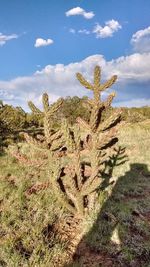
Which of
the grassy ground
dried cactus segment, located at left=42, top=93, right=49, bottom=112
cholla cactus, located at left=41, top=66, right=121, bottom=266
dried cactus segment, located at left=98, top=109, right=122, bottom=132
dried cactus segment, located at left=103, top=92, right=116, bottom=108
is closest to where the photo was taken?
the grassy ground

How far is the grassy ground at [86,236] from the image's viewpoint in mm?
5656

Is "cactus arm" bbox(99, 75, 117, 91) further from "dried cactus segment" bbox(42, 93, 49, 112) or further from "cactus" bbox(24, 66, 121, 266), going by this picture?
"dried cactus segment" bbox(42, 93, 49, 112)

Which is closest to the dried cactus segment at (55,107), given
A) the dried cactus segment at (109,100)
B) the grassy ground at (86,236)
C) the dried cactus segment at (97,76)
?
the dried cactus segment at (97,76)

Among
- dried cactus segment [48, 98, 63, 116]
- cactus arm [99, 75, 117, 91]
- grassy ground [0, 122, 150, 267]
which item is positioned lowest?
grassy ground [0, 122, 150, 267]

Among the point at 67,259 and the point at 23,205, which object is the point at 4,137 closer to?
the point at 23,205

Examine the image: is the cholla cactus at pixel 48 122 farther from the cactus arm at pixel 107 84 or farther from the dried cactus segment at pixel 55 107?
the cactus arm at pixel 107 84

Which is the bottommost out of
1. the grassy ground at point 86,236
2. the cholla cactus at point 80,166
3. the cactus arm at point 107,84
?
the grassy ground at point 86,236

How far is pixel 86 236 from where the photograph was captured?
6.47 m

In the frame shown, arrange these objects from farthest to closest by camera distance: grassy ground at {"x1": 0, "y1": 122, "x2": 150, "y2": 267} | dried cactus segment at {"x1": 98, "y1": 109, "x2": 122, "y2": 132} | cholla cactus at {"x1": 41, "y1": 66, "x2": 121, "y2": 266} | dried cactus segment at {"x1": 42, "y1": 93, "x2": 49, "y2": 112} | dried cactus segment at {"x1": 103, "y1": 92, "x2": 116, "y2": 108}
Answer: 1. dried cactus segment at {"x1": 103, "y1": 92, "x2": 116, "y2": 108}
2. dried cactus segment at {"x1": 98, "y1": 109, "x2": 122, "y2": 132}
3. dried cactus segment at {"x1": 42, "y1": 93, "x2": 49, "y2": 112}
4. cholla cactus at {"x1": 41, "y1": 66, "x2": 121, "y2": 266}
5. grassy ground at {"x1": 0, "y1": 122, "x2": 150, "y2": 267}

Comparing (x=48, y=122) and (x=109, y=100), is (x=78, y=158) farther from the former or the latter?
(x=109, y=100)

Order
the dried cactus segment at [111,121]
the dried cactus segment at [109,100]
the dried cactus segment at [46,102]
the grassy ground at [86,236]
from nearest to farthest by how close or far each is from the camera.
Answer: the grassy ground at [86,236]
the dried cactus segment at [46,102]
the dried cactus segment at [111,121]
the dried cactus segment at [109,100]

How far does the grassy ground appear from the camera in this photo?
566cm

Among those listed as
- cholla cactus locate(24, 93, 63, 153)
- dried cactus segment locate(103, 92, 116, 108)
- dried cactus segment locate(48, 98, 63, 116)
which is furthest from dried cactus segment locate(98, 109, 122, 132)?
dried cactus segment locate(48, 98, 63, 116)

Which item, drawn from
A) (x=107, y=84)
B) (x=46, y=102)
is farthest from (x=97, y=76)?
(x=46, y=102)
